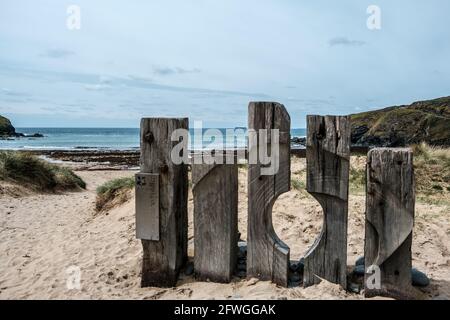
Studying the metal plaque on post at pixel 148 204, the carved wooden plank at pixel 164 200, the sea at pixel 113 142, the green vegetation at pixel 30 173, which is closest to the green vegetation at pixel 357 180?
the sea at pixel 113 142

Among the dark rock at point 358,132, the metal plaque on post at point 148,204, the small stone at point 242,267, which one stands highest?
the dark rock at point 358,132

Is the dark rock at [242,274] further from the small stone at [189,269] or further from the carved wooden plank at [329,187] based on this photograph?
the carved wooden plank at [329,187]

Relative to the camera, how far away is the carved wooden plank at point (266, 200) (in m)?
3.53

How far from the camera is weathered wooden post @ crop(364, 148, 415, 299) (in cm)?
338

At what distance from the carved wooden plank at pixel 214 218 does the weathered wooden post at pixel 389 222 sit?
1246mm

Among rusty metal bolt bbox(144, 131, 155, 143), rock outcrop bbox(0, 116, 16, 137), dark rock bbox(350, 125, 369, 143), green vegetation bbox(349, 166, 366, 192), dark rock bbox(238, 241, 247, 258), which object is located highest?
rock outcrop bbox(0, 116, 16, 137)

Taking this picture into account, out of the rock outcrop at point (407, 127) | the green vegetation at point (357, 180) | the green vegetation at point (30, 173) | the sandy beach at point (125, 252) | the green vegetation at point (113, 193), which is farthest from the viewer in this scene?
the rock outcrop at point (407, 127)

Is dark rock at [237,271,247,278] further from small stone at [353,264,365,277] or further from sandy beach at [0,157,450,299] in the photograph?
small stone at [353,264,365,277]

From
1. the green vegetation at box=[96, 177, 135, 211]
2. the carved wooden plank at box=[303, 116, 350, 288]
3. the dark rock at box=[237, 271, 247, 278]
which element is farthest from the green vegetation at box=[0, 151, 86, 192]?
the carved wooden plank at box=[303, 116, 350, 288]

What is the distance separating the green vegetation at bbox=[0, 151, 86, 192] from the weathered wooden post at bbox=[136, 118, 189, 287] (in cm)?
959

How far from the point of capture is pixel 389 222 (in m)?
3.43

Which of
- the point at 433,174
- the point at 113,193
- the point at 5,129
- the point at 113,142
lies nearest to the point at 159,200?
the point at 113,193

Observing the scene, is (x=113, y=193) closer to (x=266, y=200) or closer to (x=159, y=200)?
(x=159, y=200)
